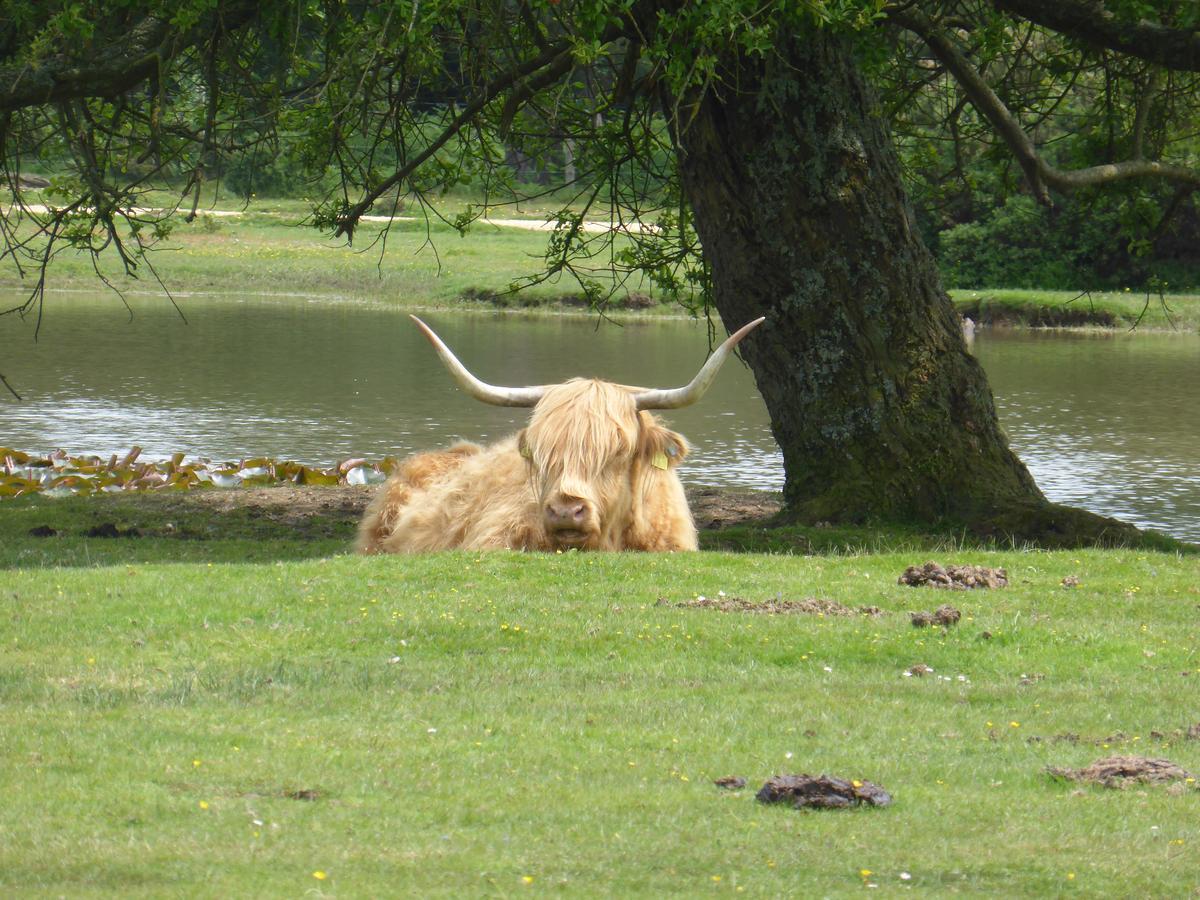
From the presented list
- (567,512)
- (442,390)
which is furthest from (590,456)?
(442,390)

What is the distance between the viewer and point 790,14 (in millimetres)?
9711

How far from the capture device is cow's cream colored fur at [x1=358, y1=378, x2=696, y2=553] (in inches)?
380

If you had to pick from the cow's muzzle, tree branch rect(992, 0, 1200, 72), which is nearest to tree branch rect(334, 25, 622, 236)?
tree branch rect(992, 0, 1200, 72)

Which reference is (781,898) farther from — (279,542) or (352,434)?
(352,434)

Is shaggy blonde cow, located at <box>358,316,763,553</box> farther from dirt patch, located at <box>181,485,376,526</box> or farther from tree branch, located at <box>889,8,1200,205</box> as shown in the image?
tree branch, located at <box>889,8,1200,205</box>

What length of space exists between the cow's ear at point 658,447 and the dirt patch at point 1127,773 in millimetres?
4978

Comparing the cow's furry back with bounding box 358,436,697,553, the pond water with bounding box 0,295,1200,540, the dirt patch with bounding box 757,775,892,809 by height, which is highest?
the dirt patch with bounding box 757,775,892,809

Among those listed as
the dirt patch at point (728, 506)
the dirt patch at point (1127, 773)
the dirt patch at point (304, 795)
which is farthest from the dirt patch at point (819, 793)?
the dirt patch at point (728, 506)

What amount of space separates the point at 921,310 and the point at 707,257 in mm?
1726

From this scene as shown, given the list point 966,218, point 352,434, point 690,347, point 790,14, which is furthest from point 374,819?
point 966,218

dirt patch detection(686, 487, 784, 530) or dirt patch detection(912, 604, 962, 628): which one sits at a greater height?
dirt patch detection(912, 604, 962, 628)

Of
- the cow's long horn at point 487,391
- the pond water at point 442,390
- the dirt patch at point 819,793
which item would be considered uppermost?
the cow's long horn at point 487,391

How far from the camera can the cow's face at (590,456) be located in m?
9.56

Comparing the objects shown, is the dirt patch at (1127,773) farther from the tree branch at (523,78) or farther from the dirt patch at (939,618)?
the tree branch at (523,78)
